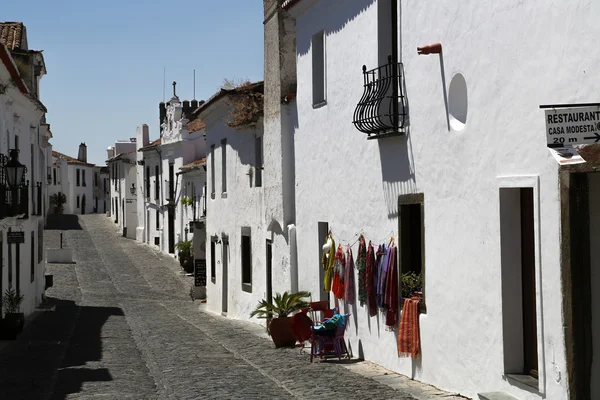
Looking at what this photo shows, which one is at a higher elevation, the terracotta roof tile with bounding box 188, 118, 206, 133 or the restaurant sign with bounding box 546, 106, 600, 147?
the terracotta roof tile with bounding box 188, 118, 206, 133

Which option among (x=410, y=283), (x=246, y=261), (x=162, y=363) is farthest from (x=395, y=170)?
(x=246, y=261)

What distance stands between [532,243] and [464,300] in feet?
4.37

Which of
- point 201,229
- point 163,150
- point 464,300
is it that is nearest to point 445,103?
point 464,300

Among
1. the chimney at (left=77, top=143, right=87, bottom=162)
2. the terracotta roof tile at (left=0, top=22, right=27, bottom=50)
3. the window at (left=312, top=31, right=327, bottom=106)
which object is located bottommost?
the window at (left=312, top=31, right=327, bottom=106)

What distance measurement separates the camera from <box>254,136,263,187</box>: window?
71.4 feet

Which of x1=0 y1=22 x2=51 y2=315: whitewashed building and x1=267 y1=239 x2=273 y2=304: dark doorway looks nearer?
x1=0 y1=22 x2=51 y2=315: whitewashed building

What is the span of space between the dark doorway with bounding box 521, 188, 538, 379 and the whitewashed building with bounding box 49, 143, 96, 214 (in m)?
71.2

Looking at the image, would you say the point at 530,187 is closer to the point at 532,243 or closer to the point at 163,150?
the point at 532,243

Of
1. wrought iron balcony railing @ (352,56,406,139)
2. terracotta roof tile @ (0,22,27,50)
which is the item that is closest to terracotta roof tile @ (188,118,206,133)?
terracotta roof tile @ (0,22,27,50)

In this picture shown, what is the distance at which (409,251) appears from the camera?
39.4 ft

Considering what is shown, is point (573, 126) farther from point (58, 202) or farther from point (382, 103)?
point (58, 202)

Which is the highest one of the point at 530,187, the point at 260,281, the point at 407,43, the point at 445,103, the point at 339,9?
the point at 339,9

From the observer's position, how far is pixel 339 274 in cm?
1458

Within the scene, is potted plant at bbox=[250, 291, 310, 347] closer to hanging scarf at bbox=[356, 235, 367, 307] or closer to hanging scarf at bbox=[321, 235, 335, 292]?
hanging scarf at bbox=[321, 235, 335, 292]
